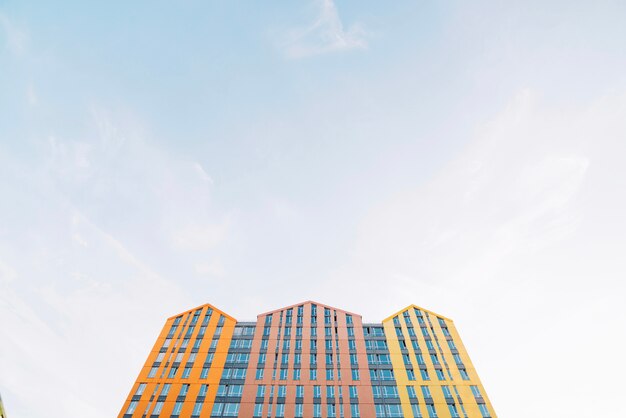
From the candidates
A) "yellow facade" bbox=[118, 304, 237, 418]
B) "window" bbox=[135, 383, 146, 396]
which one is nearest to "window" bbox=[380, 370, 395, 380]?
"yellow facade" bbox=[118, 304, 237, 418]

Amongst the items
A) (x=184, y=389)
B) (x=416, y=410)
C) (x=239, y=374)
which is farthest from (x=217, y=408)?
(x=416, y=410)

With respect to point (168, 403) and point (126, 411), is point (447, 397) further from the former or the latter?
point (126, 411)

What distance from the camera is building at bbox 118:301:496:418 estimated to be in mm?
48219

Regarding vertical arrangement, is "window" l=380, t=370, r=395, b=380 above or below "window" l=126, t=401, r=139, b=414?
above

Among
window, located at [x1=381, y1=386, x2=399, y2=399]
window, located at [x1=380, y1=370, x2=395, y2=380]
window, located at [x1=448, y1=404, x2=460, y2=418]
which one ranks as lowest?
window, located at [x1=448, y1=404, x2=460, y2=418]

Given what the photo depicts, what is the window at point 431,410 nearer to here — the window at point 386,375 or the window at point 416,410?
the window at point 416,410

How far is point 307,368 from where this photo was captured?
53531 mm

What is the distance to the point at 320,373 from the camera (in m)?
52.7

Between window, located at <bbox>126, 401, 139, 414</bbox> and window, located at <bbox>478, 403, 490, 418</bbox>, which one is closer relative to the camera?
window, located at <bbox>478, 403, 490, 418</bbox>

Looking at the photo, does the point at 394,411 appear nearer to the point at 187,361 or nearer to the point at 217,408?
the point at 217,408

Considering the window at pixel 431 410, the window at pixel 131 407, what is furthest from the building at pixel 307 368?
the window at pixel 431 410

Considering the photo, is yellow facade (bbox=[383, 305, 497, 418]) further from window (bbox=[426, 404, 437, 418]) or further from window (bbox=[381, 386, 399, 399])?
window (bbox=[381, 386, 399, 399])

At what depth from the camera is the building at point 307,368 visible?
4822 centimetres

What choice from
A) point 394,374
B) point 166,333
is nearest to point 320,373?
point 394,374
